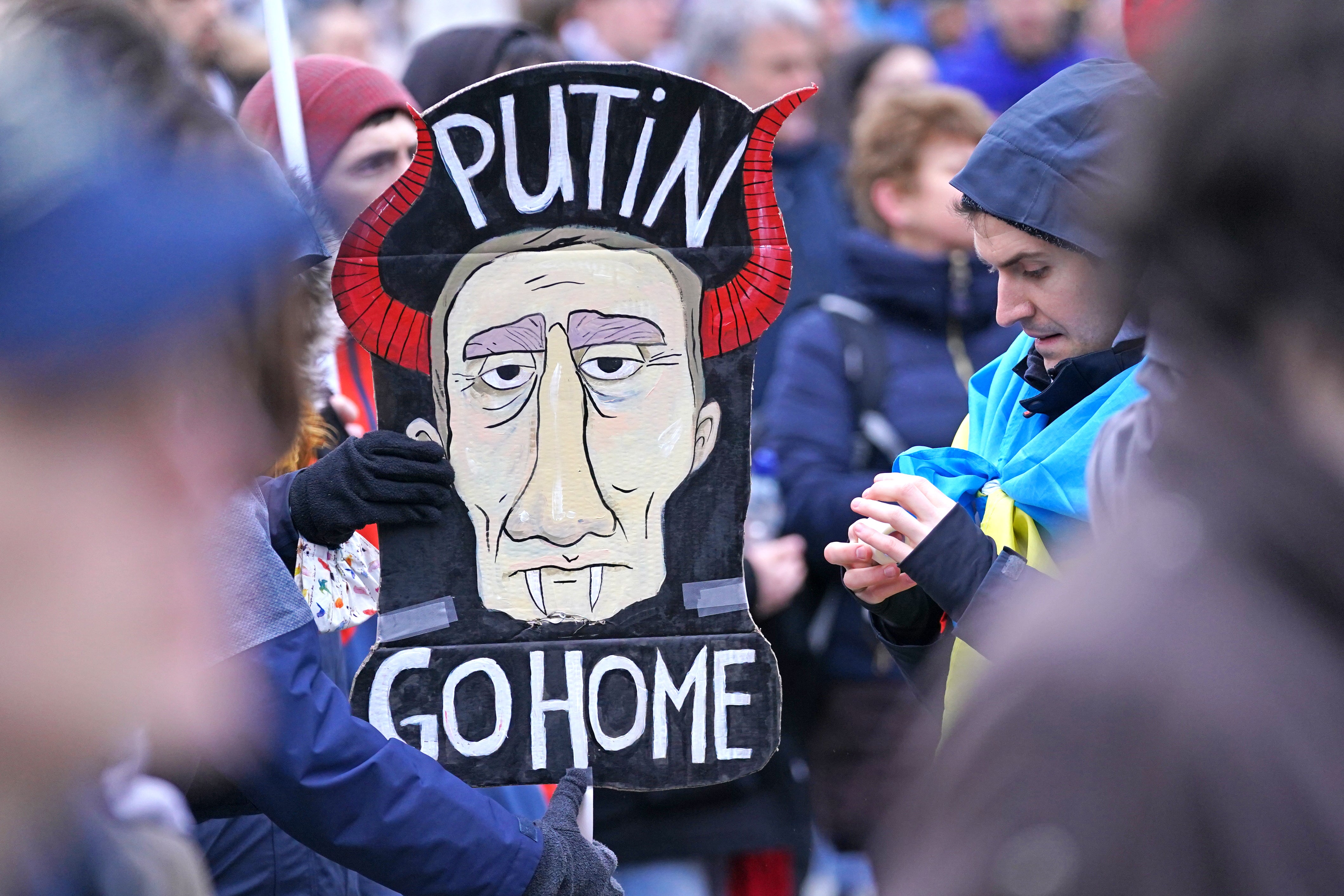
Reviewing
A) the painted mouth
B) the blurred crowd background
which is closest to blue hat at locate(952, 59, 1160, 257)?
the painted mouth

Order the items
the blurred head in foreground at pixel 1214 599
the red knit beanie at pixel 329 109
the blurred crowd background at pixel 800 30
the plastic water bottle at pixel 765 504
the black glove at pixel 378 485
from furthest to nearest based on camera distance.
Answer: the blurred crowd background at pixel 800 30, the plastic water bottle at pixel 765 504, the red knit beanie at pixel 329 109, the black glove at pixel 378 485, the blurred head in foreground at pixel 1214 599

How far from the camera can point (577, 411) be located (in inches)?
73.7

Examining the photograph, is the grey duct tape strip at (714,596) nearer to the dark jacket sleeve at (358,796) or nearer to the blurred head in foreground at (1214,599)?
the dark jacket sleeve at (358,796)

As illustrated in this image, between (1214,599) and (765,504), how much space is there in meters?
2.31

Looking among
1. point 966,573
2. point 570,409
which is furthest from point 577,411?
point 966,573

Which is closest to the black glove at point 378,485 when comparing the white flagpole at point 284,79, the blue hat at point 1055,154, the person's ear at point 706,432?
the person's ear at point 706,432

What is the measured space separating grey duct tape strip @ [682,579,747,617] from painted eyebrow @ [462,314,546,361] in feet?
1.30

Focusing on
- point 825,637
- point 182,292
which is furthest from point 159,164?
point 825,637

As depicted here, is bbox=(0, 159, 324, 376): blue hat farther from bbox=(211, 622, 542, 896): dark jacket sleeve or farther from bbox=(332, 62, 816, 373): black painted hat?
bbox=(332, 62, 816, 373): black painted hat

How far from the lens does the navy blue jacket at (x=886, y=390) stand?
270 centimetres

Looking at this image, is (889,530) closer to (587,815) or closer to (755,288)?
(755,288)

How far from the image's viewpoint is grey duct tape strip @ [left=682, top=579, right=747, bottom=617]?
189cm

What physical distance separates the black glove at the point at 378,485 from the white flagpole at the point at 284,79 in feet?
2.02

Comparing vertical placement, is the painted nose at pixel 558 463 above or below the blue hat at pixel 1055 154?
below
